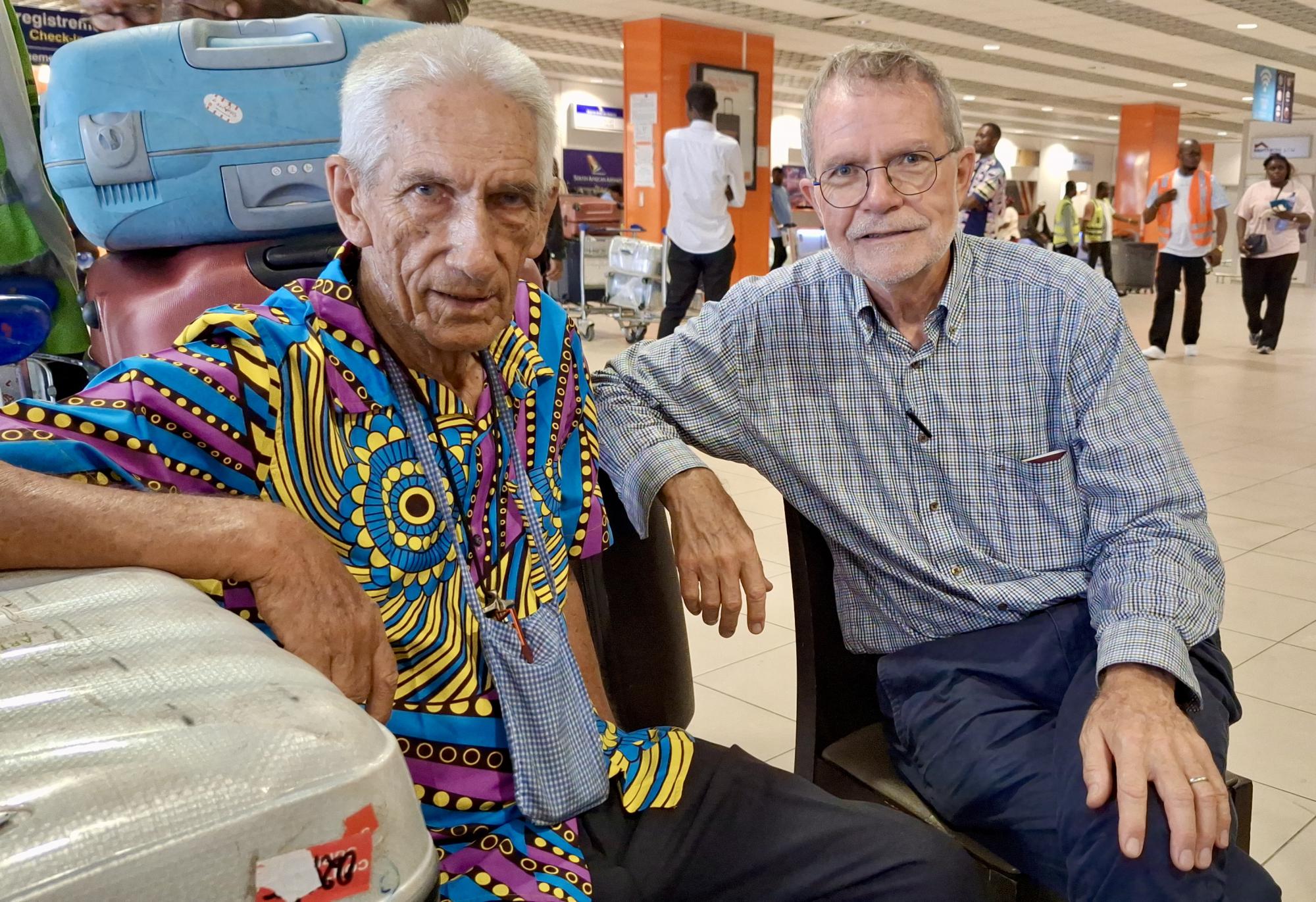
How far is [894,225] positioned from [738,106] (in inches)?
446

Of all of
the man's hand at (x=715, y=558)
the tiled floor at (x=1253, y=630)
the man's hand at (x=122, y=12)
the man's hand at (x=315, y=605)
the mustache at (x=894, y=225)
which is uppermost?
the man's hand at (x=122, y=12)

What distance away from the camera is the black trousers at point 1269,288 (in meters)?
8.39

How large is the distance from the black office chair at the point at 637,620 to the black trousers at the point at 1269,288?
832 cm

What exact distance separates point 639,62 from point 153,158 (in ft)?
35.7

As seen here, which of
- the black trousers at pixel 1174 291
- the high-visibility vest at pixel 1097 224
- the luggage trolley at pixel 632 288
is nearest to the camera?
the black trousers at pixel 1174 291

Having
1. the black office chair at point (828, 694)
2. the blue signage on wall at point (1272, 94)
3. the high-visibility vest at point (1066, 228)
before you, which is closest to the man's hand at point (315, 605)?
the black office chair at point (828, 694)

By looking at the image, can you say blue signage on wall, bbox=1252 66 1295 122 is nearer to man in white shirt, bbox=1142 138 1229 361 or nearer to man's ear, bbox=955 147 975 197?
man in white shirt, bbox=1142 138 1229 361

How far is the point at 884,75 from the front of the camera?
1491 mm

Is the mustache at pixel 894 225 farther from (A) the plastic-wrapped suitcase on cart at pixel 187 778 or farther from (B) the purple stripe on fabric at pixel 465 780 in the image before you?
(A) the plastic-wrapped suitcase on cart at pixel 187 778

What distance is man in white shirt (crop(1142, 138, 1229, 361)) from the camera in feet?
25.8

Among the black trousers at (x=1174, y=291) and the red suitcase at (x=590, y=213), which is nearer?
the black trousers at (x=1174, y=291)

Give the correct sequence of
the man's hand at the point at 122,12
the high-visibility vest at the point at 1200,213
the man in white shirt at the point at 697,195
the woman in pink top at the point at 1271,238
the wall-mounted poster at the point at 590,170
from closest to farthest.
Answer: the man's hand at the point at 122,12, the man in white shirt at the point at 697,195, the high-visibility vest at the point at 1200,213, the woman in pink top at the point at 1271,238, the wall-mounted poster at the point at 590,170

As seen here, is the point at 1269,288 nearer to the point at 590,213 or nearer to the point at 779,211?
the point at 779,211

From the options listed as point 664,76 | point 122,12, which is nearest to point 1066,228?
point 664,76
